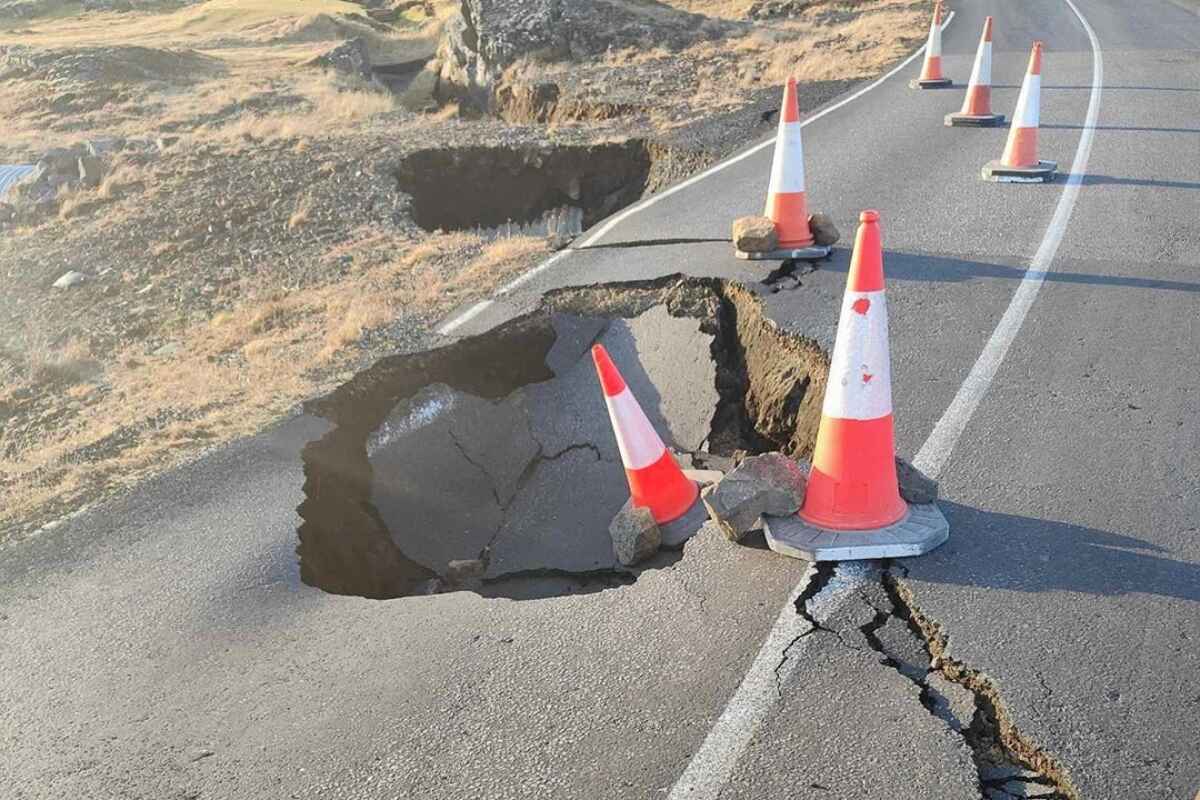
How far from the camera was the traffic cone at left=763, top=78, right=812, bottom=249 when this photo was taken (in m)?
6.96

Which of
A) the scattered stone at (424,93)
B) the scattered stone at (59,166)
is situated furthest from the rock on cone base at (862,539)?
the scattered stone at (424,93)

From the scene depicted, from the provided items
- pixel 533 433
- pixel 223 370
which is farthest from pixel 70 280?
pixel 533 433

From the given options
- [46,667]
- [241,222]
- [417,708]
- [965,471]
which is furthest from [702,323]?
[241,222]

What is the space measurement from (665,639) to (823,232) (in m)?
4.45

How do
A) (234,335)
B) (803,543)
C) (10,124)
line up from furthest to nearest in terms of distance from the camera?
(10,124) < (234,335) < (803,543)

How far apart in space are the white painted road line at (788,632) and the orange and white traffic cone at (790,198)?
5.05 feet

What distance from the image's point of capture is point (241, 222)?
1219 centimetres

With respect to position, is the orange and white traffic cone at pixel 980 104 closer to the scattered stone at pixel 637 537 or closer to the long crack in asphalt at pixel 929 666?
the scattered stone at pixel 637 537

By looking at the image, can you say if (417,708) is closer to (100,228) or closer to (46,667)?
(46,667)

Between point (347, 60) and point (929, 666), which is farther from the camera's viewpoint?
point (347, 60)

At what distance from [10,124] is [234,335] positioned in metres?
16.3

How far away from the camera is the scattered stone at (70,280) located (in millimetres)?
11523

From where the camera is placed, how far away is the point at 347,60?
89.7 ft

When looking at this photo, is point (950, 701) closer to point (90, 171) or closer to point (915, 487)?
point (915, 487)
